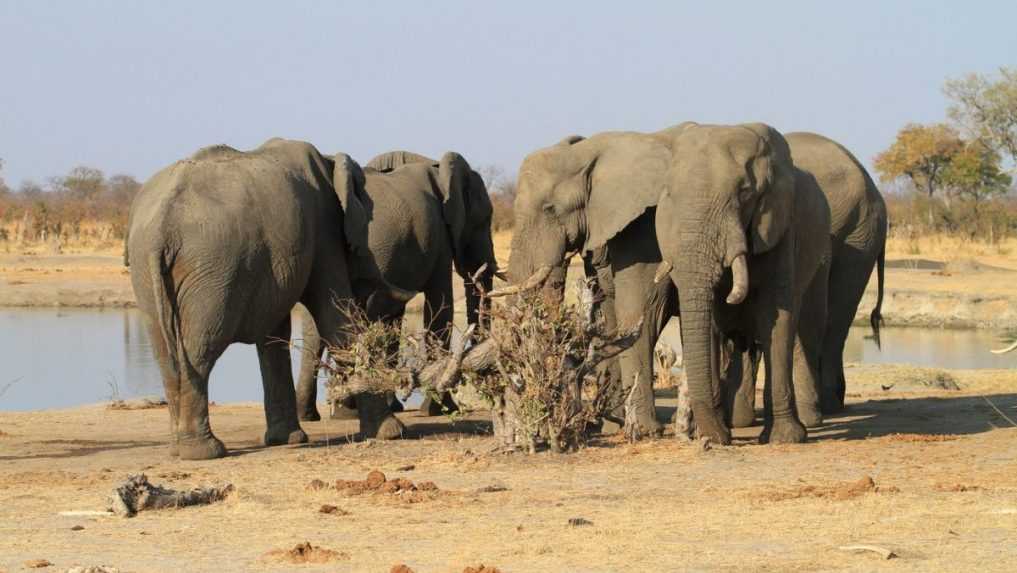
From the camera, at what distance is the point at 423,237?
15453 millimetres

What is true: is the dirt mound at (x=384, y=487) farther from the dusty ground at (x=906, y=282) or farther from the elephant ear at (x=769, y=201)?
the dusty ground at (x=906, y=282)

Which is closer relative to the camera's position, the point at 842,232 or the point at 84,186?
the point at 842,232

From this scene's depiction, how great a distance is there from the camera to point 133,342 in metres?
27.6

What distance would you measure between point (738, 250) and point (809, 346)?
265 centimetres

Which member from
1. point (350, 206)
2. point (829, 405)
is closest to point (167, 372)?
point (350, 206)

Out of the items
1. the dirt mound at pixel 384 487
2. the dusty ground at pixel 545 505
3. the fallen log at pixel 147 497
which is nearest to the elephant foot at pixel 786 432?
the dusty ground at pixel 545 505

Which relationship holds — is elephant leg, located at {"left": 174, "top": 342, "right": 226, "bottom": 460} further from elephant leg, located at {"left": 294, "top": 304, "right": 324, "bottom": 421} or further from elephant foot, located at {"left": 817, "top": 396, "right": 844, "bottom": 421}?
elephant foot, located at {"left": 817, "top": 396, "right": 844, "bottom": 421}

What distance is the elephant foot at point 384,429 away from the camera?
1273 cm

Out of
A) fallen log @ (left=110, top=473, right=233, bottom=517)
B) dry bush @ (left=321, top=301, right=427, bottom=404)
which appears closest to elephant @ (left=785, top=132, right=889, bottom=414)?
dry bush @ (left=321, top=301, right=427, bottom=404)

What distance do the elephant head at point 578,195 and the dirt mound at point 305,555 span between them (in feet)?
16.0

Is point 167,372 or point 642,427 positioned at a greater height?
point 167,372

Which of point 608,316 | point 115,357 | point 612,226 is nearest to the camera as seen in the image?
point 612,226

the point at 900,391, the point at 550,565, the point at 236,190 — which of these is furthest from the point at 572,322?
the point at 900,391

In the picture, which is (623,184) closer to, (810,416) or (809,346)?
(809,346)
